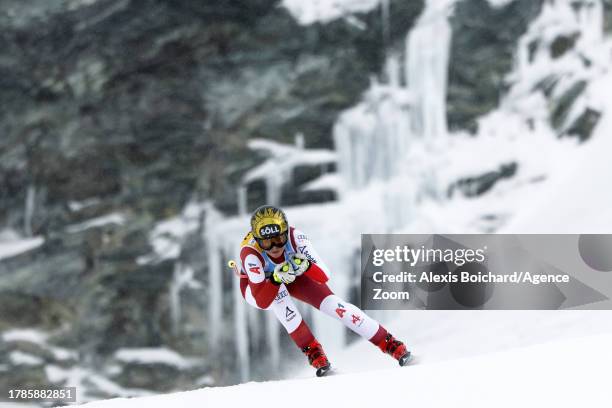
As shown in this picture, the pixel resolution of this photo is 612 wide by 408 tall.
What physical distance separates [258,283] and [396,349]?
42.3 inches

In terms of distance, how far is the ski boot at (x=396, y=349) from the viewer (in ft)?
15.6

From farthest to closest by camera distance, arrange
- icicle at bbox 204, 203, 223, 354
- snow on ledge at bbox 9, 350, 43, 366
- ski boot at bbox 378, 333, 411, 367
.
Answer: icicle at bbox 204, 203, 223, 354, snow on ledge at bbox 9, 350, 43, 366, ski boot at bbox 378, 333, 411, 367

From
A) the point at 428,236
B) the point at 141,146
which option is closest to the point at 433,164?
the point at 428,236

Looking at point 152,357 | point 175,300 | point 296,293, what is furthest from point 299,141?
point 296,293

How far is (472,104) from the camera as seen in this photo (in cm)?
1287

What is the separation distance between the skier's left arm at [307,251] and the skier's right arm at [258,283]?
0.30 meters

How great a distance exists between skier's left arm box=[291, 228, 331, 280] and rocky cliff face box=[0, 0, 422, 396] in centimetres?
815

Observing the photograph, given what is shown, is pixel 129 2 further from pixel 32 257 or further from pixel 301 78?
pixel 32 257

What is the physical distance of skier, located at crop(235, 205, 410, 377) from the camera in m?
4.79

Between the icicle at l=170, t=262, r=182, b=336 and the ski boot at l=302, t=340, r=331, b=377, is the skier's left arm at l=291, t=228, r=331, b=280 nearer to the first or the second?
the ski boot at l=302, t=340, r=331, b=377

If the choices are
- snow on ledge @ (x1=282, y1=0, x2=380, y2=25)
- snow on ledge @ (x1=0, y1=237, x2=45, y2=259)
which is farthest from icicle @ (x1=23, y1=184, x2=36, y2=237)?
snow on ledge @ (x1=282, y1=0, x2=380, y2=25)

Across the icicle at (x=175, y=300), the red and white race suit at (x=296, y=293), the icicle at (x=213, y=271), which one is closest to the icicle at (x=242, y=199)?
the icicle at (x=213, y=271)

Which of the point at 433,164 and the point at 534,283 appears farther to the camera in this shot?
the point at 433,164

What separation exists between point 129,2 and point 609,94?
358 inches
